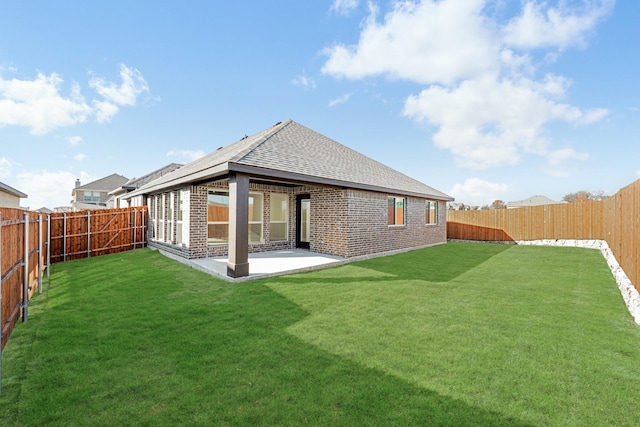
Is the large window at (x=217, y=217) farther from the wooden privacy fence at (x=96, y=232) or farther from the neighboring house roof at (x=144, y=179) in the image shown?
the neighboring house roof at (x=144, y=179)

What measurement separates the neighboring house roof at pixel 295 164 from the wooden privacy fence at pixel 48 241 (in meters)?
1.82

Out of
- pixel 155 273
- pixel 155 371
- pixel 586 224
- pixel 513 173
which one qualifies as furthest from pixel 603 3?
pixel 513 173

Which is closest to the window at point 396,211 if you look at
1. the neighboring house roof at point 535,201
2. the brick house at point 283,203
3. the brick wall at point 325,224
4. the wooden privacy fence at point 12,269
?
the brick house at point 283,203

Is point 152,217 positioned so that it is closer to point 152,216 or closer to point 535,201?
point 152,216

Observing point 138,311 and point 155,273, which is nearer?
point 138,311

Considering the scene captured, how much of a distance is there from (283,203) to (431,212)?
28.2ft

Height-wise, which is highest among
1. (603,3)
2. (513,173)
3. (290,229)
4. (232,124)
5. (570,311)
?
(603,3)

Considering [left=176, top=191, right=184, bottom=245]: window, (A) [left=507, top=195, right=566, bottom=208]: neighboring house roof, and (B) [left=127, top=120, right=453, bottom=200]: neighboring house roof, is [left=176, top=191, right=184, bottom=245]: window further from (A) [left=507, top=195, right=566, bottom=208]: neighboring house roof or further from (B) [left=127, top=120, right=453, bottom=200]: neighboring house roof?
(A) [left=507, top=195, right=566, bottom=208]: neighboring house roof

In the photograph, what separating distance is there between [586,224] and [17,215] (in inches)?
816

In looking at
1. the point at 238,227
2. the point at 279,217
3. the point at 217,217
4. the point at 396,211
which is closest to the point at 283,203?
the point at 279,217

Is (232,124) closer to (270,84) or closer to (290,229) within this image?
(270,84)

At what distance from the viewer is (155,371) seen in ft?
10.1

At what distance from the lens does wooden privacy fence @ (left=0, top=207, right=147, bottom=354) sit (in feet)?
13.9

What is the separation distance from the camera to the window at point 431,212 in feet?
50.3
